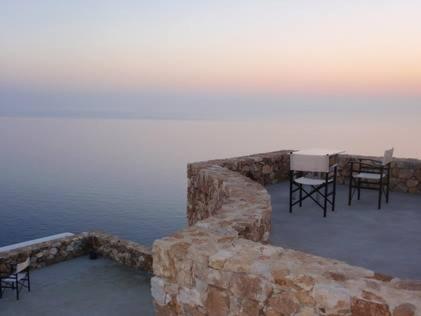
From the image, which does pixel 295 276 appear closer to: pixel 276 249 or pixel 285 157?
pixel 276 249

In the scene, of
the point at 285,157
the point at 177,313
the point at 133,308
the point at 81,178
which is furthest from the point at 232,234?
the point at 81,178

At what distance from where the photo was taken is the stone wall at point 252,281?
186cm

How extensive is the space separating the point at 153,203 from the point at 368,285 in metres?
47.8

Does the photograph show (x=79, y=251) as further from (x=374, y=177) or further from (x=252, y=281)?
(x=252, y=281)

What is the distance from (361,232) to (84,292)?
6603 millimetres

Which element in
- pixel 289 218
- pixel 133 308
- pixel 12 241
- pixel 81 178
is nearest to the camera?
pixel 289 218

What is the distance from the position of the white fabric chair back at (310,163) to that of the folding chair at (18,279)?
631 centimetres

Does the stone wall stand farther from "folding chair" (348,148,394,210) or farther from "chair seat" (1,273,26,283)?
"chair seat" (1,273,26,283)

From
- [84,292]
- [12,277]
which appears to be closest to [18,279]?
[12,277]

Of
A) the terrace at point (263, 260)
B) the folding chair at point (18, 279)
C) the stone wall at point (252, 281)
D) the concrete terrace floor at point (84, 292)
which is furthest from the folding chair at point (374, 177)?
the folding chair at point (18, 279)

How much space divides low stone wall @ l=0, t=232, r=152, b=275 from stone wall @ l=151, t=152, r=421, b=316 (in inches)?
285

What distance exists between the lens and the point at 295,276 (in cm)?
202

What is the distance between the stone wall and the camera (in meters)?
1.86

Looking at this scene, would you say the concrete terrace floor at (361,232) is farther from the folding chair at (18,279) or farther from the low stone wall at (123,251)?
the folding chair at (18,279)
